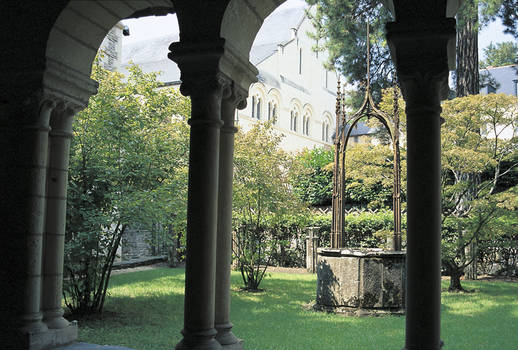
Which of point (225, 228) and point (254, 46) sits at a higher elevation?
point (254, 46)

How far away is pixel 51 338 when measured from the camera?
4250mm

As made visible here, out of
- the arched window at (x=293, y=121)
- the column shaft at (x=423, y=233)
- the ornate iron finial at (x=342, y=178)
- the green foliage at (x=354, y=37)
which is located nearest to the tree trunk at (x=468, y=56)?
the green foliage at (x=354, y=37)

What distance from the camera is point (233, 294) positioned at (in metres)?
10.8

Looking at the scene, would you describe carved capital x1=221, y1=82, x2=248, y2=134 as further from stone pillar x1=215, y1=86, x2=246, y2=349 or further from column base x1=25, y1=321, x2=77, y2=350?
column base x1=25, y1=321, x2=77, y2=350

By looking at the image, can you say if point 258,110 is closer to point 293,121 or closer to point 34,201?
point 293,121

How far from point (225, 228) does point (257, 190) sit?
7278mm

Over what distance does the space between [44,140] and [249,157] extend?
7112 millimetres

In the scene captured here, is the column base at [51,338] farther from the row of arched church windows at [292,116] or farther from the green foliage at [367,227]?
the row of arched church windows at [292,116]

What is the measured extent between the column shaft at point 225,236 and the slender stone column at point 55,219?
1524mm

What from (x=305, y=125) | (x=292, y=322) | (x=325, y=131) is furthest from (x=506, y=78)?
(x=292, y=322)

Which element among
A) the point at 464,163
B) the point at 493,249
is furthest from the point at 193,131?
the point at 493,249

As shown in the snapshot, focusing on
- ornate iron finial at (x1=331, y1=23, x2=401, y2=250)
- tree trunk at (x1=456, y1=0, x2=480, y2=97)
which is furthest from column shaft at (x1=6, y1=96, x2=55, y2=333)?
tree trunk at (x1=456, y1=0, x2=480, y2=97)

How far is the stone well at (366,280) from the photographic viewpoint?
823 centimetres

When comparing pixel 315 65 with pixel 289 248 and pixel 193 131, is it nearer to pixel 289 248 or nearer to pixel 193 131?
pixel 289 248
